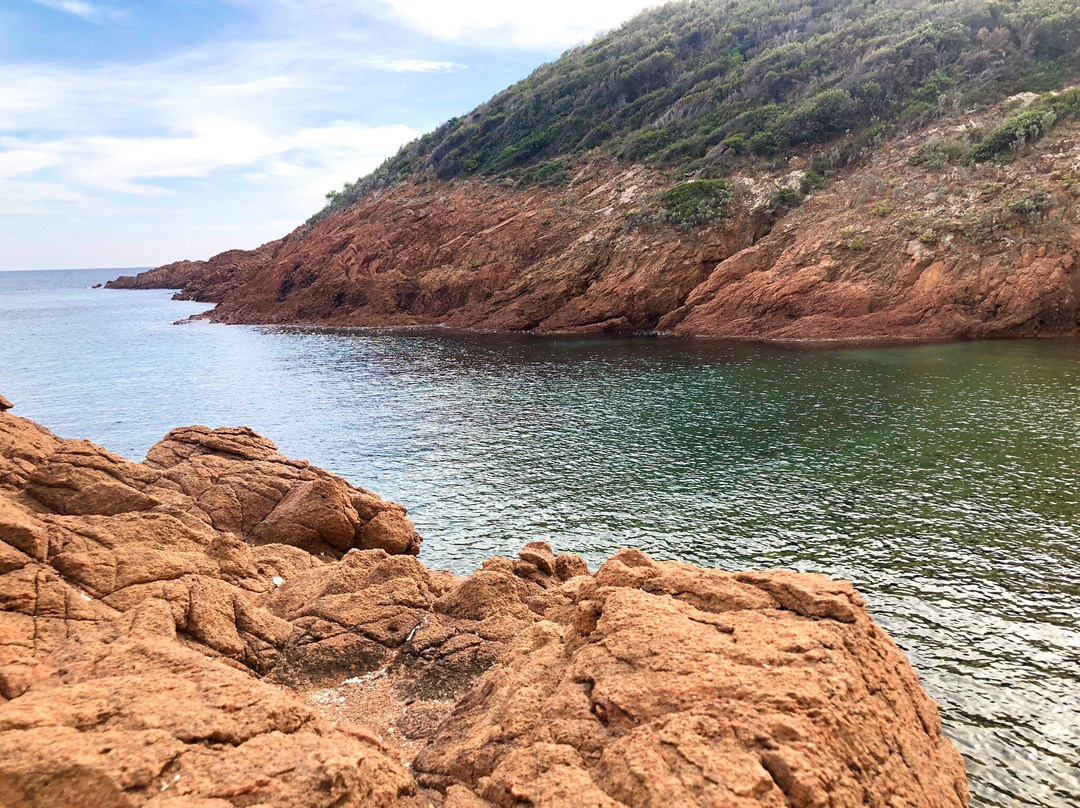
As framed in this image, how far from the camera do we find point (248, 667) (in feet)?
34.8

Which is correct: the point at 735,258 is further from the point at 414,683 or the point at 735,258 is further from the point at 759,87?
the point at 414,683

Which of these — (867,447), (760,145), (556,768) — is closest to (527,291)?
(760,145)

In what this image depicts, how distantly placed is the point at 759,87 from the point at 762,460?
59.6m

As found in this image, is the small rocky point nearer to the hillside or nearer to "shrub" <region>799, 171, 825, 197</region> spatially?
the hillside

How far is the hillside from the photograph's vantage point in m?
48.1

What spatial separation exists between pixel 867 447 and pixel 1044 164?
3857cm

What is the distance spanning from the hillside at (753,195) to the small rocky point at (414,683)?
4503 centimetres

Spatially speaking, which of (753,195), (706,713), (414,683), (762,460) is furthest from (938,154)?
(706,713)

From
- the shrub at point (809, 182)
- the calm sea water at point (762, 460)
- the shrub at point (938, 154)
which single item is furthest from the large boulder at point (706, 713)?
the shrub at point (809, 182)

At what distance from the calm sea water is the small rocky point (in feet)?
16.7

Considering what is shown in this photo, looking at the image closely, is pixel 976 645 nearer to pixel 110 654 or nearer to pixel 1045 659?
pixel 1045 659

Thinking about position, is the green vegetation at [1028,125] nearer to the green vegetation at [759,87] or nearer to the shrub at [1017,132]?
the shrub at [1017,132]

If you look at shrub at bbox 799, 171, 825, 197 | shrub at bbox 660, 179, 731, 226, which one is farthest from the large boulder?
shrub at bbox 799, 171, 825, 197

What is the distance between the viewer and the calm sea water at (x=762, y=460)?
1318 cm
